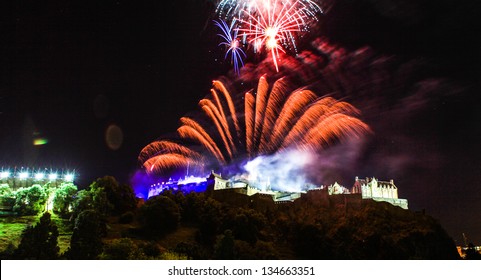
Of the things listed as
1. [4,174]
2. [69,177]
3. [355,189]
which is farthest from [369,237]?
[4,174]

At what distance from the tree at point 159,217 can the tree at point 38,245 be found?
46.4 ft

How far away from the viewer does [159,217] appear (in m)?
44.7

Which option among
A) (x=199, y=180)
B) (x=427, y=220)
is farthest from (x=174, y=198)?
(x=427, y=220)

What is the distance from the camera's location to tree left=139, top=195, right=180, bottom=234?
4469 centimetres

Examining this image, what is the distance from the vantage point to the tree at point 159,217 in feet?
147

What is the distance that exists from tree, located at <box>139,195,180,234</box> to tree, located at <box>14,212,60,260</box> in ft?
46.4

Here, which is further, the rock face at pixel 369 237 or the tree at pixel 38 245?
the rock face at pixel 369 237

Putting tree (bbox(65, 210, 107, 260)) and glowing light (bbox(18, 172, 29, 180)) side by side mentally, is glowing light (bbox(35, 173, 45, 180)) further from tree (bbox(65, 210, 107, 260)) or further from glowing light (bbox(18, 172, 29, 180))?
tree (bbox(65, 210, 107, 260))

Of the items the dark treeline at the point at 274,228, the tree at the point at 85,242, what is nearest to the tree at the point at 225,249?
the dark treeline at the point at 274,228

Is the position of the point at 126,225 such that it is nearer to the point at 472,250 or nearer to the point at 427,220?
the point at 427,220

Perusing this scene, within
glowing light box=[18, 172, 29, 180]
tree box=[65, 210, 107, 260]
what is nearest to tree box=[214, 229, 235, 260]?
tree box=[65, 210, 107, 260]

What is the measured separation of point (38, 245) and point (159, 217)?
1592 centimetres

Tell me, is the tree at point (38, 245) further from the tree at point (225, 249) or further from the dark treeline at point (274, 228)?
the tree at point (225, 249)
